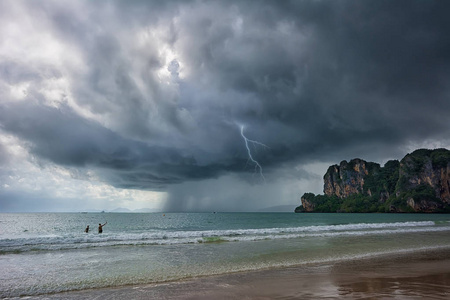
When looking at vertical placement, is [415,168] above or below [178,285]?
above

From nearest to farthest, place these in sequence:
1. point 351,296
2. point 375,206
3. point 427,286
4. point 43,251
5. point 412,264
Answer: point 351,296, point 427,286, point 412,264, point 43,251, point 375,206

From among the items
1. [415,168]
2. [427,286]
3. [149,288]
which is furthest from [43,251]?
[415,168]

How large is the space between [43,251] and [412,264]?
2388cm

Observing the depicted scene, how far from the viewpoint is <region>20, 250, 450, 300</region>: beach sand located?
7160 millimetres

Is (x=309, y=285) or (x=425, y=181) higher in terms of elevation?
→ (x=425, y=181)

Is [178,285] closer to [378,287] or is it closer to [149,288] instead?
[149,288]

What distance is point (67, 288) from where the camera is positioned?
8992mm

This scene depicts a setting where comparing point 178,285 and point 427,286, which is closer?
point 427,286

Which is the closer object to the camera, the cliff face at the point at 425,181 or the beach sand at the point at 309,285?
the beach sand at the point at 309,285

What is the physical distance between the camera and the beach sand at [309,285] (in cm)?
716

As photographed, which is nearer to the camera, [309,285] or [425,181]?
[309,285]

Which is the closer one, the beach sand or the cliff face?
the beach sand

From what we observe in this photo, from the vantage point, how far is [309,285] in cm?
828

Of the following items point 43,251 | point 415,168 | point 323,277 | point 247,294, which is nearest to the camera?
point 247,294
